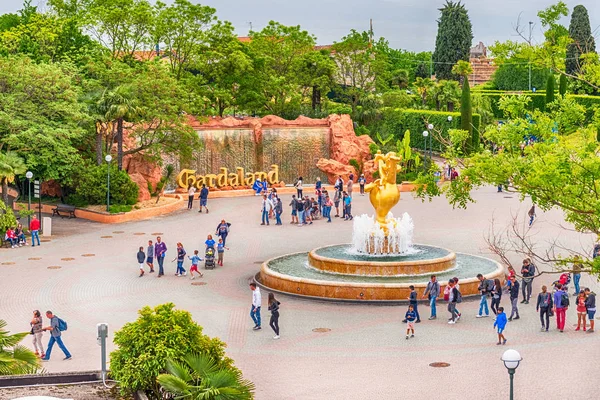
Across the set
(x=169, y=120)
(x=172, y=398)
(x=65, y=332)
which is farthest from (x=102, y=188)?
(x=172, y=398)

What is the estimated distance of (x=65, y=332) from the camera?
2244 cm

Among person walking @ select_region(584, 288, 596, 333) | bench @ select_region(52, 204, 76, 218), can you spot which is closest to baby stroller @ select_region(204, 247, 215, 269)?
person walking @ select_region(584, 288, 596, 333)

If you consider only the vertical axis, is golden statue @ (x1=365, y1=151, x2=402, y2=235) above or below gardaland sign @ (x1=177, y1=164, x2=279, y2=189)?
above

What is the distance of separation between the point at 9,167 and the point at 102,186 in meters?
5.33

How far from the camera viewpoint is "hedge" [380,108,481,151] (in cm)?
6312

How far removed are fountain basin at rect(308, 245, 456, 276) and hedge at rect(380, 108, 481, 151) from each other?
33080 millimetres

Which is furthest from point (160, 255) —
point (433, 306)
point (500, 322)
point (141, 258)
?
point (500, 322)

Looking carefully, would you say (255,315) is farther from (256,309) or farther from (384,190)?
(384,190)

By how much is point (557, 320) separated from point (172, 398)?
36.3ft

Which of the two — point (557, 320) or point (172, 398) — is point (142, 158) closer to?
point (557, 320)

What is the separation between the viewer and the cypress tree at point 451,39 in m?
96.1

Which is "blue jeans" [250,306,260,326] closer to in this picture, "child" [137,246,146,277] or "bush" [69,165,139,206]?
"child" [137,246,146,277]

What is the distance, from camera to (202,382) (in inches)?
526

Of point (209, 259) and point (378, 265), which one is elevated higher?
point (378, 265)
